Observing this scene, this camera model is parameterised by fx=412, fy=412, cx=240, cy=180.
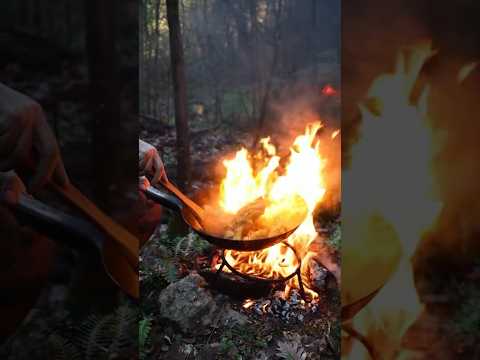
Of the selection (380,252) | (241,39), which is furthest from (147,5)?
(380,252)

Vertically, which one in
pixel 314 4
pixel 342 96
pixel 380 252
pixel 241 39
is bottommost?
pixel 380 252

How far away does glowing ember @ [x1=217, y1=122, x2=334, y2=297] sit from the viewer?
3.83 meters

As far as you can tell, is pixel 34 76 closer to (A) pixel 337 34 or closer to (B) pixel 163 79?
(B) pixel 163 79

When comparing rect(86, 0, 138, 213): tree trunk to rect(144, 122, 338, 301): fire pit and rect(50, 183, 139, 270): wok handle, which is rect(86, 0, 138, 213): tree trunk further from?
rect(144, 122, 338, 301): fire pit

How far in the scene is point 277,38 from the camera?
152 inches

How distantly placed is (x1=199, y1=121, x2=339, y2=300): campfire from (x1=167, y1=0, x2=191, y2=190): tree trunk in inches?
15.2

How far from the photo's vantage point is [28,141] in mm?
3541

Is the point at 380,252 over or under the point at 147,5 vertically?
under

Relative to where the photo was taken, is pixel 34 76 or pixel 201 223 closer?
pixel 34 76

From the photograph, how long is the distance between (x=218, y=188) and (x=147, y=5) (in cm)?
184

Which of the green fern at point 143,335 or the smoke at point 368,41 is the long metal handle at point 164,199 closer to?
the green fern at point 143,335

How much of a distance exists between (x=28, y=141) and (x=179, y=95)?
1.39 metres

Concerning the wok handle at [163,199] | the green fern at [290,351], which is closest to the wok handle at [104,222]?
the wok handle at [163,199]

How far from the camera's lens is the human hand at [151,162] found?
392cm
